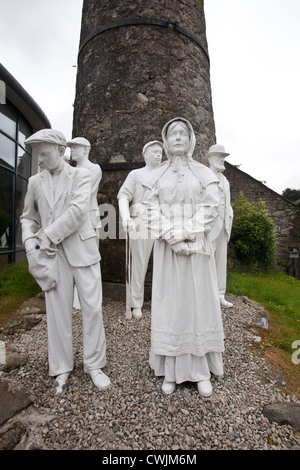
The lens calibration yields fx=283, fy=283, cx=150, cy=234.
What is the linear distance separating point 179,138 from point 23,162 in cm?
921

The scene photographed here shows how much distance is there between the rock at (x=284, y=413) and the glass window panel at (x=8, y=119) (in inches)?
366

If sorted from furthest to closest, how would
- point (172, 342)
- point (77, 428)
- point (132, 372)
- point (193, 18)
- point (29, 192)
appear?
point (193, 18) → point (132, 372) → point (29, 192) → point (172, 342) → point (77, 428)

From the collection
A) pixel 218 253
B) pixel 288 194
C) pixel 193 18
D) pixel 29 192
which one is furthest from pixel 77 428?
pixel 288 194

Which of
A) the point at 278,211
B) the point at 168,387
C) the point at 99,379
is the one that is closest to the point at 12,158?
the point at 99,379

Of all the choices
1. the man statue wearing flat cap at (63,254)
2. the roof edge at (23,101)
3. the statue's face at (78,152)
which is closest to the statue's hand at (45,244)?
the man statue wearing flat cap at (63,254)

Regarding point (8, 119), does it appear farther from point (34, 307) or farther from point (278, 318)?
point (278, 318)

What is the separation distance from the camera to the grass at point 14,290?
15.2 ft

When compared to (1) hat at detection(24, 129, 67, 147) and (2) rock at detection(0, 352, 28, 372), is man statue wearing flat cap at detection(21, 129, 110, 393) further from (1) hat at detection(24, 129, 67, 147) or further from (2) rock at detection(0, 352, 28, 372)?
(2) rock at detection(0, 352, 28, 372)

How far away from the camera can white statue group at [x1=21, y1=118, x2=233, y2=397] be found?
2354 mm

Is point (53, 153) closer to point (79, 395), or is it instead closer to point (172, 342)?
point (172, 342)

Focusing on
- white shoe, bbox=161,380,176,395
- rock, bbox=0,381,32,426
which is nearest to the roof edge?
rock, bbox=0,381,32,426

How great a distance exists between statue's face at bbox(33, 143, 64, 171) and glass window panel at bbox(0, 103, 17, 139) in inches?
289

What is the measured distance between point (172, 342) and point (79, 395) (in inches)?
35.5
